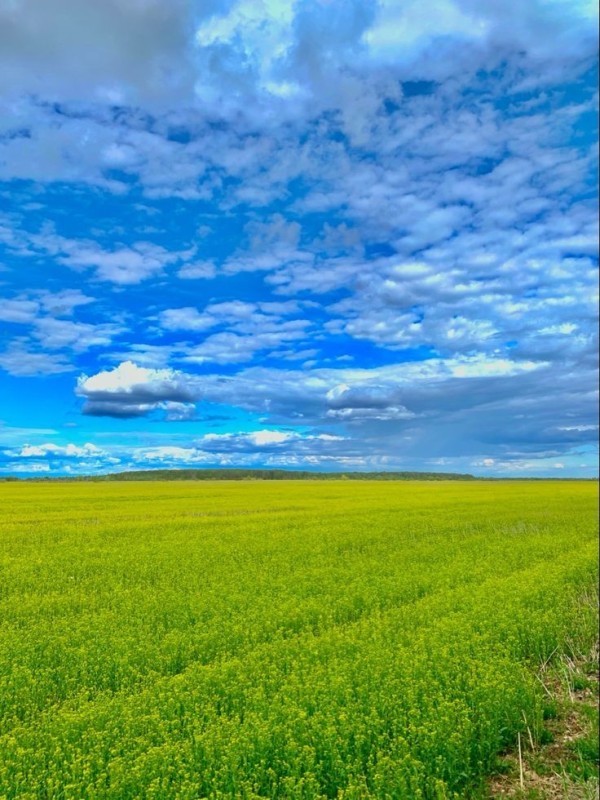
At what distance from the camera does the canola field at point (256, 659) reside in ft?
23.1

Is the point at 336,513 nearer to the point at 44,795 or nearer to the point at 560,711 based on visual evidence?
the point at 560,711

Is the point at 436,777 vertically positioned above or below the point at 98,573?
below

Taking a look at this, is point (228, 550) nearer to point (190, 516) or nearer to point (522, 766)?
point (190, 516)

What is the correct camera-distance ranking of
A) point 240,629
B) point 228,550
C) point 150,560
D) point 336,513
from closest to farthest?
point 240,629 → point 150,560 → point 228,550 → point 336,513

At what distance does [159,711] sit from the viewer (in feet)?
27.4

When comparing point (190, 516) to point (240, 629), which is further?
point (190, 516)

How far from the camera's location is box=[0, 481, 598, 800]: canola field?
7035mm

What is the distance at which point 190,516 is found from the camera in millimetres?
32062

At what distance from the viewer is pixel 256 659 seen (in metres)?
10.6

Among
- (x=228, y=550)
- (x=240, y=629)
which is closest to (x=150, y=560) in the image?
(x=228, y=550)

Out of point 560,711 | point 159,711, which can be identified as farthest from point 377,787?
point 560,711

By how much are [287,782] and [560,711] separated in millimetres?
5743

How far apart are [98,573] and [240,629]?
5716 mm

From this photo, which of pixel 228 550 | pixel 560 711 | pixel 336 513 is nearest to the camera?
pixel 560 711
